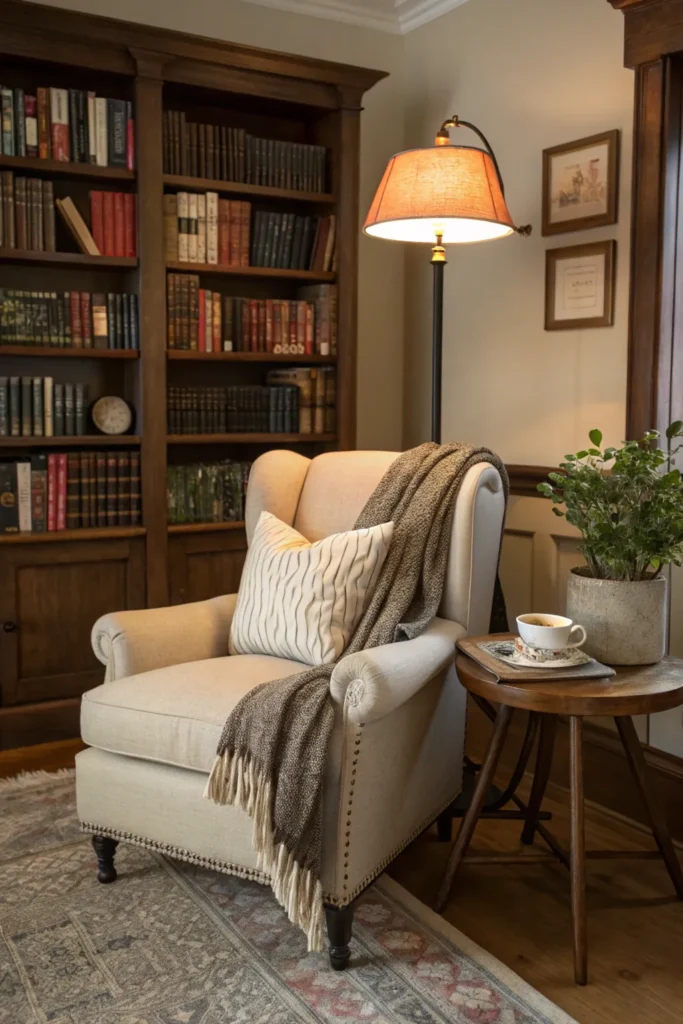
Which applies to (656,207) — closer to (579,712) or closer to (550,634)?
(550,634)

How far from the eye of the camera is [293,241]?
3.43 meters

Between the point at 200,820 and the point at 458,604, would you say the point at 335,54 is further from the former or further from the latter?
the point at 200,820

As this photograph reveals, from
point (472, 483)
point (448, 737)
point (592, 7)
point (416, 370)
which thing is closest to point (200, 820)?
point (448, 737)

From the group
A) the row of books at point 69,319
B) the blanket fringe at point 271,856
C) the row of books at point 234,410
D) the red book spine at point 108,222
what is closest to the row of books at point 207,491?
the row of books at point 234,410

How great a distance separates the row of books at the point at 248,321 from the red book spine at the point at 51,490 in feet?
1.79

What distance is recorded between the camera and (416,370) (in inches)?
149

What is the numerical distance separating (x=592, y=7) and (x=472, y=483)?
159 cm

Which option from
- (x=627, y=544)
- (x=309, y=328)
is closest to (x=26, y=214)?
(x=309, y=328)

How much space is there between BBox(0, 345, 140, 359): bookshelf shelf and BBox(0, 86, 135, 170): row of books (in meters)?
0.57

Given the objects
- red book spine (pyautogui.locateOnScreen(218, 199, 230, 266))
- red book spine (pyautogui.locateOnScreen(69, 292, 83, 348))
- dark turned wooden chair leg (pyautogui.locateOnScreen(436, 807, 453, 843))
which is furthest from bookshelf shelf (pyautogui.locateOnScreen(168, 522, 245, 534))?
dark turned wooden chair leg (pyautogui.locateOnScreen(436, 807, 453, 843))

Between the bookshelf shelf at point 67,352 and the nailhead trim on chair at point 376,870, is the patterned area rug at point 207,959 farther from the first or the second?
the bookshelf shelf at point 67,352

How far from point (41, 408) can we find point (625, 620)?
196cm

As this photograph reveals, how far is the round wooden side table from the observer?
1808 millimetres

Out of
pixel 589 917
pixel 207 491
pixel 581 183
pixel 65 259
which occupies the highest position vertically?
pixel 581 183
